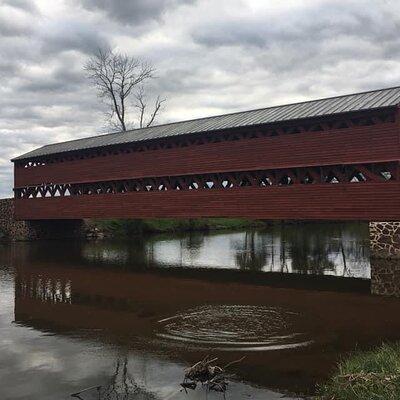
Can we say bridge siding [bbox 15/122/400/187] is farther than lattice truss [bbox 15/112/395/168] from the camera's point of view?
No

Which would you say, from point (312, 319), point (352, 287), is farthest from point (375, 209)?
point (312, 319)

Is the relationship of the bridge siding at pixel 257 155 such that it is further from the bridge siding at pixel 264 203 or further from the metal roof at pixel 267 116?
the bridge siding at pixel 264 203

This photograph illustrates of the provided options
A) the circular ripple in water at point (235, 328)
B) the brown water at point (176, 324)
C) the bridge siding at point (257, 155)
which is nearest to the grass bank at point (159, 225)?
the bridge siding at point (257, 155)

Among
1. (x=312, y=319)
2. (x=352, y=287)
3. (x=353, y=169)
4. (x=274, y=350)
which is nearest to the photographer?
(x=274, y=350)

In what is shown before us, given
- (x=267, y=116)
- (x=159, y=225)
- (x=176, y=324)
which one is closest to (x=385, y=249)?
(x=267, y=116)

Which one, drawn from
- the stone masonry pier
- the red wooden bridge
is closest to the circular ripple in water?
the stone masonry pier

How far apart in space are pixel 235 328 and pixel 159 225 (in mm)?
32738

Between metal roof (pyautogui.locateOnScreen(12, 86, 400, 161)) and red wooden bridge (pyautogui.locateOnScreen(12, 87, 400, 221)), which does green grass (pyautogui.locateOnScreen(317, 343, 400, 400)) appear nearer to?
red wooden bridge (pyautogui.locateOnScreen(12, 87, 400, 221))

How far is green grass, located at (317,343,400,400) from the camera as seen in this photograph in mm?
5070

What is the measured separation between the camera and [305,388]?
5.97 metres

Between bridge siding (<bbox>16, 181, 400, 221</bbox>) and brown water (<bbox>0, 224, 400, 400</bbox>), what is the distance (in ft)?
7.23

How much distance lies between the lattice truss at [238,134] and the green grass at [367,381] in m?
12.5

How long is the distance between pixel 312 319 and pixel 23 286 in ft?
29.8

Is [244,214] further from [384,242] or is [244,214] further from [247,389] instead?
[247,389]
